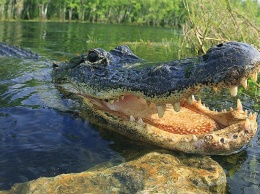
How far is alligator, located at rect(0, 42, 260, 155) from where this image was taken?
2.70 metres

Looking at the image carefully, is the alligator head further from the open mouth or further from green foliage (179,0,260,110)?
green foliage (179,0,260,110)

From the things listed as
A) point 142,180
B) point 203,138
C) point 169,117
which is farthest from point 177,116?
point 142,180

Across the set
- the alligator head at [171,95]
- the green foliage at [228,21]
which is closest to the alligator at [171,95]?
the alligator head at [171,95]

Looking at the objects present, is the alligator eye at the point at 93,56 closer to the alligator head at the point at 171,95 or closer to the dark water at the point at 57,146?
the alligator head at the point at 171,95

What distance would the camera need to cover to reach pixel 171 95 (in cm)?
284

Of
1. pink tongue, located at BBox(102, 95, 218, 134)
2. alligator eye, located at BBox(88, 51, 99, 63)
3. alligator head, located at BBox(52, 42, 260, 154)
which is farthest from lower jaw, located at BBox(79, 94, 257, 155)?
alligator eye, located at BBox(88, 51, 99, 63)

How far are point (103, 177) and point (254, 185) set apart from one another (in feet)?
4.35

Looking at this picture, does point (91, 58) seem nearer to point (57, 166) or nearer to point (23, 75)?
point (57, 166)

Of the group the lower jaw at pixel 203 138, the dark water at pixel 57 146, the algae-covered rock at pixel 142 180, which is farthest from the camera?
the lower jaw at pixel 203 138

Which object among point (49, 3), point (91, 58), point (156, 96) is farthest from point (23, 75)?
point (49, 3)

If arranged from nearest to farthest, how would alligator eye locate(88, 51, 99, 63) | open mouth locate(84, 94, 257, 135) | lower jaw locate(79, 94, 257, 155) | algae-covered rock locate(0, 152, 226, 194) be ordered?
algae-covered rock locate(0, 152, 226, 194)
lower jaw locate(79, 94, 257, 155)
open mouth locate(84, 94, 257, 135)
alligator eye locate(88, 51, 99, 63)

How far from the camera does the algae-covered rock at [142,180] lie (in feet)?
7.67

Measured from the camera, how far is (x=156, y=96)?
9.55 ft

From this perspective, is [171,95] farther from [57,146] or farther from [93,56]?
[93,56]
